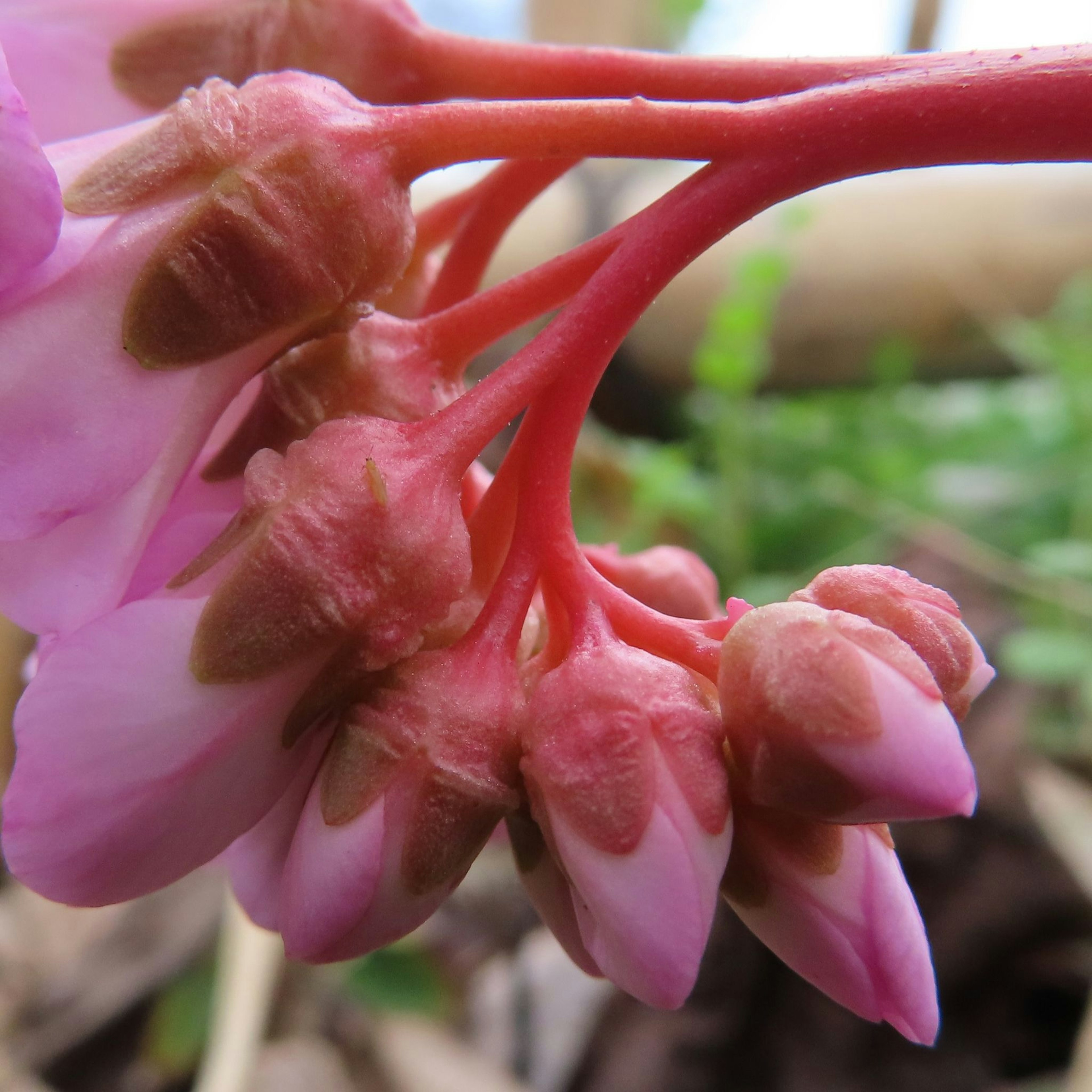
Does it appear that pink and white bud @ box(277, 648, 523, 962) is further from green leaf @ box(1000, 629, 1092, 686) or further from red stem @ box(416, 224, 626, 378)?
green leaf @ box(1000, 629, 1092, 686)

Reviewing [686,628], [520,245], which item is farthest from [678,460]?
[686,628]

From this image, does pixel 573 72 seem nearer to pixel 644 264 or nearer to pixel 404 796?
pixel 644 264

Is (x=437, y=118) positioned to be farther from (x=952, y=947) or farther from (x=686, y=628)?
(x=952, y=947)

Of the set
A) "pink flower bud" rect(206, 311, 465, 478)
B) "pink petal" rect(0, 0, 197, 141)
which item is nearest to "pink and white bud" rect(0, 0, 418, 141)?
"pink petal" rect(0, 0, 197, 141)

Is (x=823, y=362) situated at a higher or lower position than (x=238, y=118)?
lower

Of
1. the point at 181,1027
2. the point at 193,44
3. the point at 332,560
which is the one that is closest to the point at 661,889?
the point at 332,560
